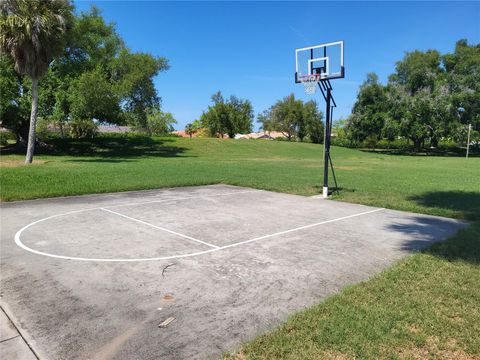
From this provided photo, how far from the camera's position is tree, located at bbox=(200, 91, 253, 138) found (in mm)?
69312

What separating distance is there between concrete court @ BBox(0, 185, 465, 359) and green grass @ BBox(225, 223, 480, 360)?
0.30 metres

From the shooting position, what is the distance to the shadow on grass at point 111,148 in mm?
32522

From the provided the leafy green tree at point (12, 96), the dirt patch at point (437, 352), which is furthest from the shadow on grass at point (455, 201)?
the leafy green tree at point (12, 96)

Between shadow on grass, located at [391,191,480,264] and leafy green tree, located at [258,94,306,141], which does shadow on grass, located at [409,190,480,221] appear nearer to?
shadow on grass, located at [391,191,480,264]

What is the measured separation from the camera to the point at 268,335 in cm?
365

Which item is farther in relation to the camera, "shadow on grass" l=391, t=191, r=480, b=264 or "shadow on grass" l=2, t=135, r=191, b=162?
"shadow on grass" l=2, t=135, r=191, b=162

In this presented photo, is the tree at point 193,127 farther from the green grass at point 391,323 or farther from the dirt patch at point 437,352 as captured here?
the dirt patch at point 437,352

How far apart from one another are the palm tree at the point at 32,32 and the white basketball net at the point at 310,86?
15.8 meters

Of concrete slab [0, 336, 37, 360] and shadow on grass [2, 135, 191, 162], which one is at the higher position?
shadow on grass [2, 135, 191, 162]

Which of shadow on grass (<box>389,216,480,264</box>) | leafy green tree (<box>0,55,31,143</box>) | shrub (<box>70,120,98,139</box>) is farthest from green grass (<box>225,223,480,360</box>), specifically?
shrub (<box>70,120,98,139</box>)

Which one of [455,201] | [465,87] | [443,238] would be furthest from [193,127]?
[443,238]

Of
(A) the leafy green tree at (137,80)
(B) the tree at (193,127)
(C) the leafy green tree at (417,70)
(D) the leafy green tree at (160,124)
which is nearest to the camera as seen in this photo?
(A) the leafy green tree at (137,80)

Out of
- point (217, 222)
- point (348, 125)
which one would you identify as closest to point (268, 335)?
point (217, 222)

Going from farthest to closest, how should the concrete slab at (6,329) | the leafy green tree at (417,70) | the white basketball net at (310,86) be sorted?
the leafy green tree at (417,70), the white basketball net at (310,86), the concrete slab at (6,329)
